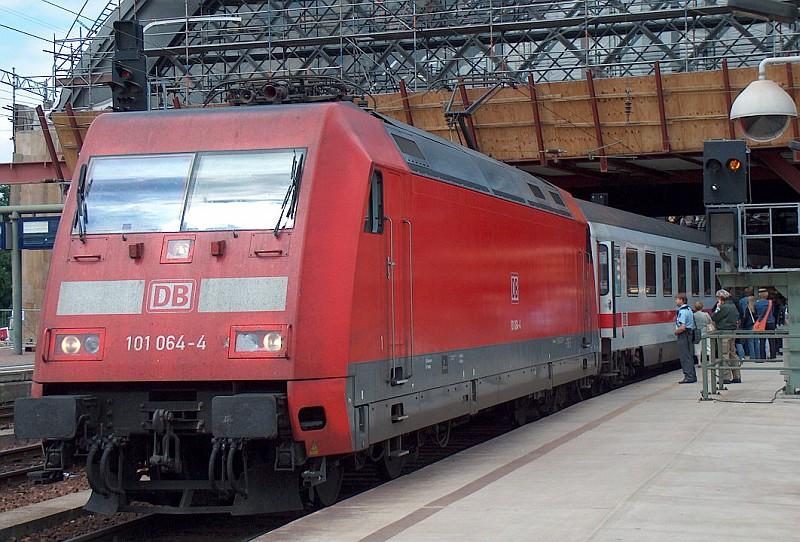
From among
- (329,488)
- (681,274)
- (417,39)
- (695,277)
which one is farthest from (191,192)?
(417,39)

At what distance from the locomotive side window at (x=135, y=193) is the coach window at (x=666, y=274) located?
1799 centimetres

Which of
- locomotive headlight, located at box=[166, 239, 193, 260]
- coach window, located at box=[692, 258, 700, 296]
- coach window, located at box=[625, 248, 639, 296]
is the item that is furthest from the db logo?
coach window, located at box=[692, 258, 700, 296]

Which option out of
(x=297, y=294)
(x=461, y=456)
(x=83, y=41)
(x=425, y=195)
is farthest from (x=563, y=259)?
(x=83, y=41)

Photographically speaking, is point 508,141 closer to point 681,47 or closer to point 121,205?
point 681,47

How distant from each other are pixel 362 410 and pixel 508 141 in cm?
2333

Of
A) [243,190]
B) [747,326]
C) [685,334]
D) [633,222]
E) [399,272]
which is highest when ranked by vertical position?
[633,222]

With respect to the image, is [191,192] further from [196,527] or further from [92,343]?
[196,527]

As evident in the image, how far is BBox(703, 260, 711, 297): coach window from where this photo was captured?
30.0 m

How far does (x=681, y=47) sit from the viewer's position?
141 ft

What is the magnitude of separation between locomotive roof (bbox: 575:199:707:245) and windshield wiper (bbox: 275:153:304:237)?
11.9 meters

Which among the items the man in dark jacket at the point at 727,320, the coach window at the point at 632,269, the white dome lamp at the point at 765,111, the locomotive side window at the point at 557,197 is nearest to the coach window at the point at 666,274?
the coach window at the point at 632,269

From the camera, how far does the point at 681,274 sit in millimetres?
27750

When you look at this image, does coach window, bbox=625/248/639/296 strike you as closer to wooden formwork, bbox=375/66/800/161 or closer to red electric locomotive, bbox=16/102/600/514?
wooden formwork, bbox=375/66/800/161

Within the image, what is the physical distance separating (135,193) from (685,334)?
13.6 meters
